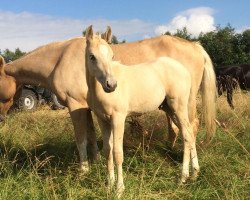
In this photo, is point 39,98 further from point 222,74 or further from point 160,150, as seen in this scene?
point 160,150

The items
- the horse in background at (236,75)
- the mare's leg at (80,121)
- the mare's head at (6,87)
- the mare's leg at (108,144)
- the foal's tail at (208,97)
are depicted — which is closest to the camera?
the mare's leg at (108,144)

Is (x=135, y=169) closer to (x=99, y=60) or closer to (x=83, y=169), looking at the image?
(x=83, y=169)

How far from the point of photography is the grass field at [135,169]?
11.4 feet

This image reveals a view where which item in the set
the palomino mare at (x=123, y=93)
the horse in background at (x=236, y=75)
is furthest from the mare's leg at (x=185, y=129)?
the horse in background at (x=236, y=75)

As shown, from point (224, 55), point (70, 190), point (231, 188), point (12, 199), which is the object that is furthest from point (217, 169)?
point (224, 55)

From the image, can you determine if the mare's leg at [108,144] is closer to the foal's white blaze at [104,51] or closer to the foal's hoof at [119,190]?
the foal's hoof at [119,190]

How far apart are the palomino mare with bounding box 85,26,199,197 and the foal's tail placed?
82cm

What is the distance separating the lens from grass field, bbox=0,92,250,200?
11.4 feet

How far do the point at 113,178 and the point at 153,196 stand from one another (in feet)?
2.20

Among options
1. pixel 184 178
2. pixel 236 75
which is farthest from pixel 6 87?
pixel 236 75

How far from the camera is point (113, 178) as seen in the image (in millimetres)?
3848

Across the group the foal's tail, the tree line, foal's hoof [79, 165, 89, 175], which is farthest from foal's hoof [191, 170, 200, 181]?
the tree line

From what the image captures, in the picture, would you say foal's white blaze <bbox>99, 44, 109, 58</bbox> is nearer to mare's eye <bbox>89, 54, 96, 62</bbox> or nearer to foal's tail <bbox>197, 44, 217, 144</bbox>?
mare's eye <bbox>89, 54, 96, 62</bbox>

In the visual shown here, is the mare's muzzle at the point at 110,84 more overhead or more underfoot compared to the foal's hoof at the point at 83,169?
more overhead
